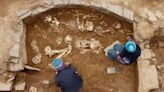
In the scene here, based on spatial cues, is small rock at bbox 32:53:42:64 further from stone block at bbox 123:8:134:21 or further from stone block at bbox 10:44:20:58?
stone block at bbox 123:8:134:21

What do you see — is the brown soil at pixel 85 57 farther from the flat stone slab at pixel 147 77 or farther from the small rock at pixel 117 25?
the flat stone slab at pixel 147 77

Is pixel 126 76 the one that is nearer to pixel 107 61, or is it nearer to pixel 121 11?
pixel 107 61

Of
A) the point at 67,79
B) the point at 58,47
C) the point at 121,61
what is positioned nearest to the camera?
the point at 67,79

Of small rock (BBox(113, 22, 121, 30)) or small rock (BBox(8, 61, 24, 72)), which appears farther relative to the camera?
small rock (BBox(113, 22, 121, 30))

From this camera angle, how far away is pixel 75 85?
7.79 meters

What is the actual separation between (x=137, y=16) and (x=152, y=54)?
96 centimetres

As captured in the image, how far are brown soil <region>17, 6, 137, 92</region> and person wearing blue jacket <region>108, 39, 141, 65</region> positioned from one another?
14.3 inches

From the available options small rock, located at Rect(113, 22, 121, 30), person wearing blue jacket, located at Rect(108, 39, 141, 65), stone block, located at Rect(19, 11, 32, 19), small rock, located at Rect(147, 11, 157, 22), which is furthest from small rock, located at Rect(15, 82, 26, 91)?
small rock, located at Rect(147, 11, 157, 22)

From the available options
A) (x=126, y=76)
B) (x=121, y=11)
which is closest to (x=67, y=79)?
(x=126, y=76)

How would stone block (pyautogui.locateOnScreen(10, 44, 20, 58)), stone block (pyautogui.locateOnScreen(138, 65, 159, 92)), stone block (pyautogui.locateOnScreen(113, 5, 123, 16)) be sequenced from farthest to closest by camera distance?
stone block (pyautogui.locateOnScreen(113, 5, 123, 16)), stone block (pyautogui.locateOnScreen(10, 44, 20, 58)), stone block (pyautogui.locateOnScreen(138, 65, 159, 92))

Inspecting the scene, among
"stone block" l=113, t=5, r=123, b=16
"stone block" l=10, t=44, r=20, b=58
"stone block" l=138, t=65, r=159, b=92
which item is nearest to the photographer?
"stone block" l=138, t=65, r=159, b=92

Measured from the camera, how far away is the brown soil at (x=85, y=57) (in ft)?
28.1

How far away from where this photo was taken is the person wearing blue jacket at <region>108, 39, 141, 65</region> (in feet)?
24.6

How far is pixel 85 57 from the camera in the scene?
28.8ft
